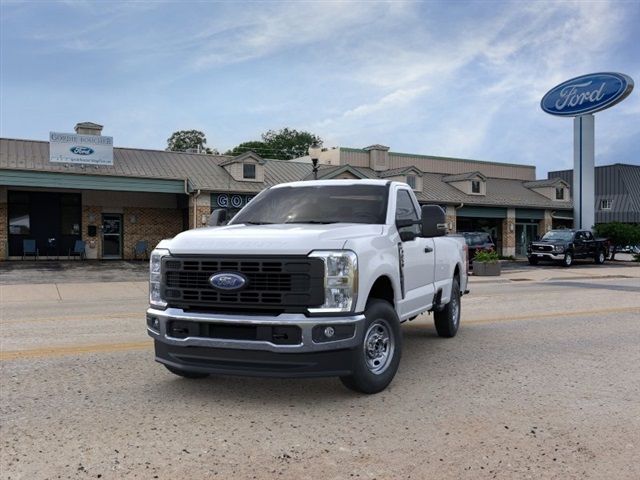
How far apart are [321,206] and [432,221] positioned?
1166 mm

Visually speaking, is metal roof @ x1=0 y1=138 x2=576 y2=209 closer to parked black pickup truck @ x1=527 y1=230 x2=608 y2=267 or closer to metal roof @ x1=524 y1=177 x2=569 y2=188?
metal roof @ x1=524 y1=177 x2=569 y2=188

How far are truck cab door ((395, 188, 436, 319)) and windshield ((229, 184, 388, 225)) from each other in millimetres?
287

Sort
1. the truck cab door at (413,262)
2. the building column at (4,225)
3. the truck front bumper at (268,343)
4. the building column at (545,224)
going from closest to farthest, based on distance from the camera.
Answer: the truck front bumper at (268,343)
the truck cab door at (413,262)
the building column at (4,225)
the building column at (545,224)

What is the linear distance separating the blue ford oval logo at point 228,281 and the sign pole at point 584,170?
113ft

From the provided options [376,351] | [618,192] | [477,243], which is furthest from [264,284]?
[618,192]

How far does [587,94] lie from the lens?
34.2 m

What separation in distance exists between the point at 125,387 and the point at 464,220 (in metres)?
35.1

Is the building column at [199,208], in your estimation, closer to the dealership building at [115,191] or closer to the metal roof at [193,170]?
the dealership building at [115,191]

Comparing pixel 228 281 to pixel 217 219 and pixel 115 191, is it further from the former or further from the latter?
pixel 115 191

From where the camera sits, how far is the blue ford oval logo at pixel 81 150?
86.9 feet

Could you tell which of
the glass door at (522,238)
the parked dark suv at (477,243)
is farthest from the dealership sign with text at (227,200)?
the glass door at (522,238)

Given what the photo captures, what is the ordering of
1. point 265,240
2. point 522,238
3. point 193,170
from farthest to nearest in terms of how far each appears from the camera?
1. point 522,238
2. point 193,170
3. point 265,240

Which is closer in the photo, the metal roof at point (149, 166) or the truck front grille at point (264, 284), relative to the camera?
the truck front grille at point (264, 284)

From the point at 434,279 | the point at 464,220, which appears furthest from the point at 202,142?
the point at 434,279
